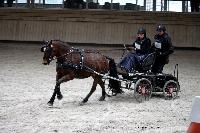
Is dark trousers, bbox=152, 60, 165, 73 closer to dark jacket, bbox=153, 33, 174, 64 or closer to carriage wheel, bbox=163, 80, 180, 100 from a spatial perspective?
dark jacket, bbox=153, 33, 174, 64

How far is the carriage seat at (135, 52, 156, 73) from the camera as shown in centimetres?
1031

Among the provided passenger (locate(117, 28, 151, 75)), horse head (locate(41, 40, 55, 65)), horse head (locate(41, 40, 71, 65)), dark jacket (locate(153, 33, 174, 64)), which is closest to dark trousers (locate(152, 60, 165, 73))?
dark jacket (locate(153, 33, 174, 64))

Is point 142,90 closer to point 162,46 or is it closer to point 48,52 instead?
point 162,46

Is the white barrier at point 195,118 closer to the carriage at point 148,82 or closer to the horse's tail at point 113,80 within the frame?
the carriage at point 148,82

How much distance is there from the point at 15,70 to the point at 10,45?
7.28 m

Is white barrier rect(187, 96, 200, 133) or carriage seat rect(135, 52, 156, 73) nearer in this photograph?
white barrier rect(187, 96, 200, 133)

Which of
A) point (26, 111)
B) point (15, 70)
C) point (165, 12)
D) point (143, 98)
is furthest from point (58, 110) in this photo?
point (165, 12)

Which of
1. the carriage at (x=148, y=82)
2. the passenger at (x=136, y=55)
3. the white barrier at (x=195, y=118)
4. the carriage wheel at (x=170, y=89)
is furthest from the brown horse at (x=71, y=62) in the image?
the white barrier at (x=195, y=118)

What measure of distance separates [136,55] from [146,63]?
0.30m

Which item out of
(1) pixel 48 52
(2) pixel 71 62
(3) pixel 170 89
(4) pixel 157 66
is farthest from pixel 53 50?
(3) pixel 170 89

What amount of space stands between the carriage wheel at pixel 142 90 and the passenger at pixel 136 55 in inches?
17.5

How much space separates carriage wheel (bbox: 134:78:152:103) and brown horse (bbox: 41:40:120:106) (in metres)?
0.79

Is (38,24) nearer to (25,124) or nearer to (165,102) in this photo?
(165,102)

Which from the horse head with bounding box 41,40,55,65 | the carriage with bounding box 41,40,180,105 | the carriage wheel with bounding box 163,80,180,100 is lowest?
the carriage wheel with bounding box 163,80,180,100
